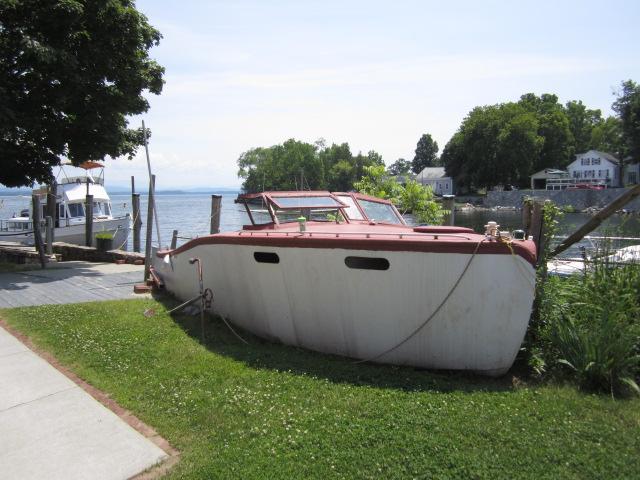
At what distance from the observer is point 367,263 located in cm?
600

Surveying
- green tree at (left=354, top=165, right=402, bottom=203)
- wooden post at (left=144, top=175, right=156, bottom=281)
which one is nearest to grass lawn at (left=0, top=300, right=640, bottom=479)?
wooden post at (left=144, top=175, right=156, bottom=281)

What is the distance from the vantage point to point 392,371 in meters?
5.93

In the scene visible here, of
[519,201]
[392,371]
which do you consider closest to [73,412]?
[392,371]

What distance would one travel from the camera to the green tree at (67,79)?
12289 millimetres

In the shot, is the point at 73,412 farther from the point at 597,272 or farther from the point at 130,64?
the point at 130,64

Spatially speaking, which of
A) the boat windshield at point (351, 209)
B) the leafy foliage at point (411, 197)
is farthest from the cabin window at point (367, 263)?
the leafy foliage at point (411, 197)

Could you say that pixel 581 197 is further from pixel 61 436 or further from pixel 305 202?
pixel 61 436

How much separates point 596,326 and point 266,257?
13.0 feet

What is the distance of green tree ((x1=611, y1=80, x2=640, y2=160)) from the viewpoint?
6919cm

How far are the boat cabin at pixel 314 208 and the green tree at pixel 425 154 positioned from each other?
11970 cm

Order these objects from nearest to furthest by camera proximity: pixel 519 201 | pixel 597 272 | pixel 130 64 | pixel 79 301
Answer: pixel 597 272, pixel 79 301, pixel 130 64, pixel 519 201

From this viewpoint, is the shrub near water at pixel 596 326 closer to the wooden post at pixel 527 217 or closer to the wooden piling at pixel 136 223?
the wooden post at pixel 527 217

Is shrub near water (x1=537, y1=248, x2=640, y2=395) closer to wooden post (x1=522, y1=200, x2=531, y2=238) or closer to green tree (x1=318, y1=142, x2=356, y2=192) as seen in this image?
wooden post (x1=522, y1=200, x2=531, y2=238)

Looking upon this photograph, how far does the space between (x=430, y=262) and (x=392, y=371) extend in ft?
4.44
